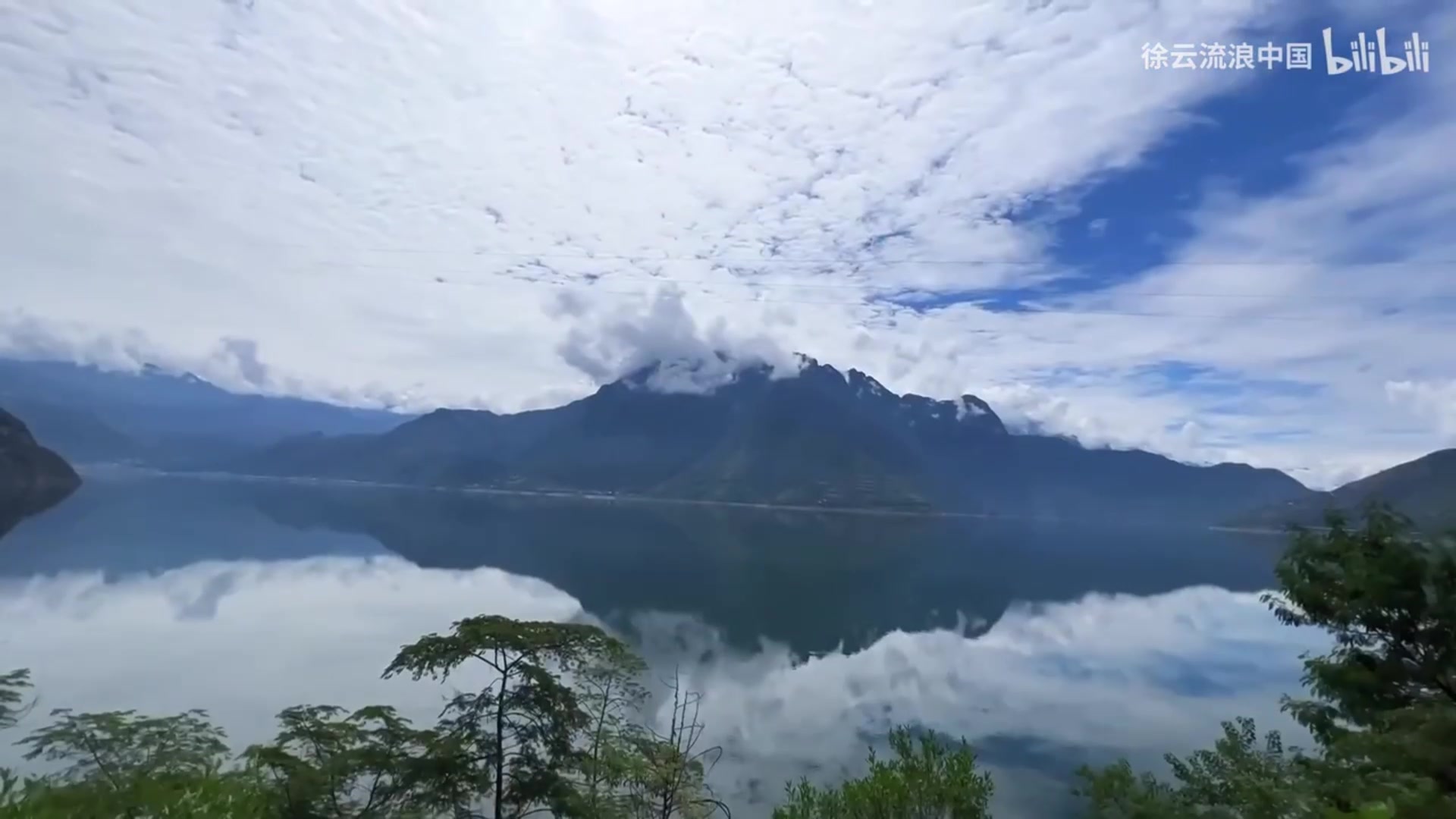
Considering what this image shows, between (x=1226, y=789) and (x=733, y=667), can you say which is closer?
(x=1226, y=789)

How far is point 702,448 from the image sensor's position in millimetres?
164125

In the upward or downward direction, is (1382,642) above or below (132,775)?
above

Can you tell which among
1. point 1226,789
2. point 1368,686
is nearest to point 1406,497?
point 1226,789

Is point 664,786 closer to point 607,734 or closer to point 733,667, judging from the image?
point 607,734

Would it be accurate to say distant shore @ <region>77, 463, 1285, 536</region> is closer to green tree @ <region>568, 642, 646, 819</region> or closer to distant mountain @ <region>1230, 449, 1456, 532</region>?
distant mountain @ <region>1230, 449, 1456, 532</region>

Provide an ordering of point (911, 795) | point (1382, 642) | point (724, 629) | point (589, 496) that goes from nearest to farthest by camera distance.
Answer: point (1382, 642)
point (911, 795)
point (724, 629)
point (589, 496)

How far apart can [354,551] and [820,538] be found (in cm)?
3953

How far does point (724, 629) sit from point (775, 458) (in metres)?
118

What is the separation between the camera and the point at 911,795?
17.5ft

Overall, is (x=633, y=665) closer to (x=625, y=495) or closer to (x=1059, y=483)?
(x=625, y=495)

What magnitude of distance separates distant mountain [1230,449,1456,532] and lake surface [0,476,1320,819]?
5.55 metres

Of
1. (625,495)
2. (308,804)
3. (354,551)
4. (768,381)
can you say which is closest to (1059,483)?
(768,381)

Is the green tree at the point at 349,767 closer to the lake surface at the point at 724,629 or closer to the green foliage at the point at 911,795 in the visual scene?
the green foliage at the point at 911,795

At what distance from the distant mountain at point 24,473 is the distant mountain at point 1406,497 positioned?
5292cm
